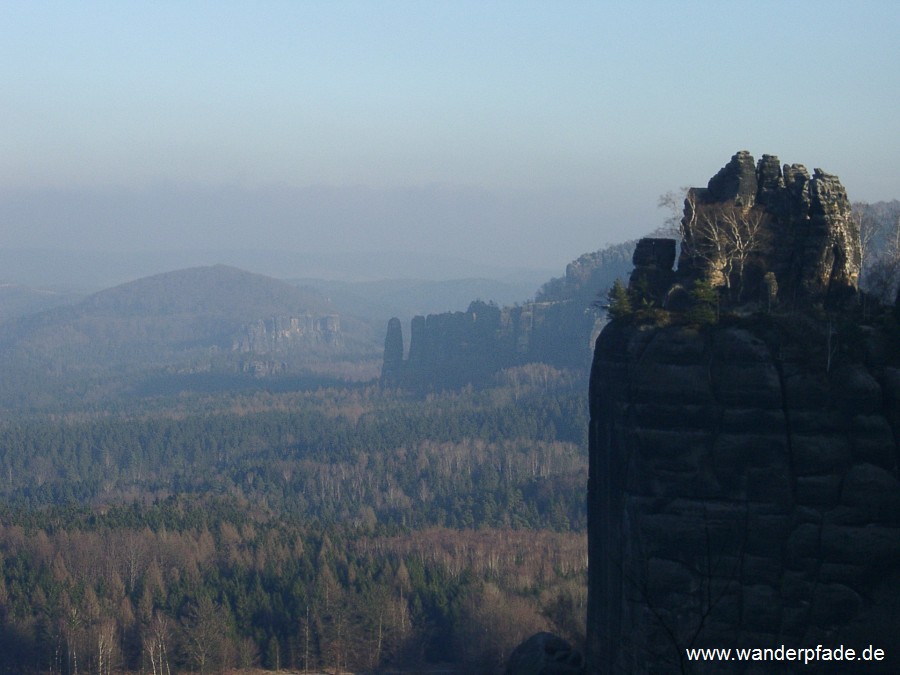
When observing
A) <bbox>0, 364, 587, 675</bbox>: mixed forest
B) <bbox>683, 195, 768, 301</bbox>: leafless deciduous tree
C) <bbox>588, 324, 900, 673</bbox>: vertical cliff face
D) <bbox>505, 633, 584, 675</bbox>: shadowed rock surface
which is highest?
<bbox>683, 195, 768, 301</bbox>: leafless deciduous tree

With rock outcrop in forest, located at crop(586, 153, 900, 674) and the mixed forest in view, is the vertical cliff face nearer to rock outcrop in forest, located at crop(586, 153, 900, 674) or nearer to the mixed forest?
rock outcrop in forest, located at crop(586, 153, 900, 674)

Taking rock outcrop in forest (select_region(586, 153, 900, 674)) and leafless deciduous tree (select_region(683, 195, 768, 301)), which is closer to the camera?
rock outcrop in forest (select_region(586, 153, 900, 674))

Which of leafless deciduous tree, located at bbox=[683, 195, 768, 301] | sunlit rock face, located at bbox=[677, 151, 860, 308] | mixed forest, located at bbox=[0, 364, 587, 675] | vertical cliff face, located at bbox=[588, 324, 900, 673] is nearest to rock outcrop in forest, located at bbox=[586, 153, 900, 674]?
vertical cliff face, located at bbox=[588, 324, 900, 673]

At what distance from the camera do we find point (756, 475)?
3994 cm

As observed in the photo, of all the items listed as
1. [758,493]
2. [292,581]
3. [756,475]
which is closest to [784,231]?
[756,475]

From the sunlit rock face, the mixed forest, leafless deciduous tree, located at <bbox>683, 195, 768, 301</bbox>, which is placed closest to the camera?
the sunlit rock face

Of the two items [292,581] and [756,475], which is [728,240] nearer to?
[756,475]

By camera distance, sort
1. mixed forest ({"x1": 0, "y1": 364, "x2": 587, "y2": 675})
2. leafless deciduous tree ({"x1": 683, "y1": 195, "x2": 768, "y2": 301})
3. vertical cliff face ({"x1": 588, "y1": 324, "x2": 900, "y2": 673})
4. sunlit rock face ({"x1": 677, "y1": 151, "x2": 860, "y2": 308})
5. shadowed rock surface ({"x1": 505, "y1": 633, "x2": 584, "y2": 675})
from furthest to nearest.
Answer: mixed forest ({"x1": 0, "y1": 364, "x2": 587, "y2": 675}), shadowed rock surface ({"x1": 505, "y1": 633, "x2": 584, "y2": 675}), leafless deciduous tree ({"x1": 683, "y1": 195, "x2": 768, "y2": 301}), sunlit rock face ({"x1": 677, "y1": 151, "x2": 860, "y2": 308}), vertical cliff face ({"x1": 588, "y1": 324, "x2": 900, "y2": 673})

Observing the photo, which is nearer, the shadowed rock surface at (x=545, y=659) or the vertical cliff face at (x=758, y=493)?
the vertical cliff face at (x=758, y=493)

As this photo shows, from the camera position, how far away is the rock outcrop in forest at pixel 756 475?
39.5 meters

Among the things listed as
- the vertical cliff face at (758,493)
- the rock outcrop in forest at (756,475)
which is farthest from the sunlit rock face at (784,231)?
the vertical cliff face at (758,493)

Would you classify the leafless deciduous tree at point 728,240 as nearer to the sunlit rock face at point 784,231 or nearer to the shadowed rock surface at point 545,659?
the sunlit rock face at point 784,231

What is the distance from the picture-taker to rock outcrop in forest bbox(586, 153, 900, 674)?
129 ft

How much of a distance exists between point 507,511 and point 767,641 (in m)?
104
